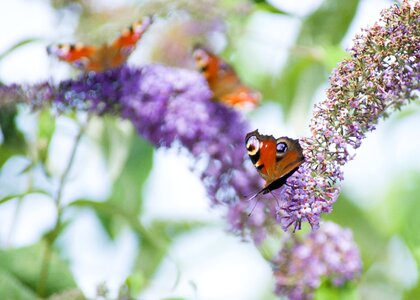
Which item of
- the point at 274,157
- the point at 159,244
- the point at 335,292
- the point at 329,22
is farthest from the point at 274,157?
the point at 329,22

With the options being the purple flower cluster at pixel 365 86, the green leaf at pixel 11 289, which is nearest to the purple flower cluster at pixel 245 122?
the purple flower cluster at pixel 365 86

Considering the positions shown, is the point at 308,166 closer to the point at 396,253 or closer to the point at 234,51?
the point at 396,253

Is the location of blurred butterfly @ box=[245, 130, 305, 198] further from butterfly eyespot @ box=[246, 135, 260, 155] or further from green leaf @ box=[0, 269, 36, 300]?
green leaf @ box=[0, 269, 36, 300]

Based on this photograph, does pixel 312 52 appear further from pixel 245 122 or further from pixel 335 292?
pixel 335 292

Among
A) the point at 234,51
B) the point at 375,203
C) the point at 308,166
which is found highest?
the point at 308,166

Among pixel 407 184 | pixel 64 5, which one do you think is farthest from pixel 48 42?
pixel 407 184

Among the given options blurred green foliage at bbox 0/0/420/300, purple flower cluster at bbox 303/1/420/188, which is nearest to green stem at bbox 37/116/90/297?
blurred green foliage at bbox 0/0/420/300

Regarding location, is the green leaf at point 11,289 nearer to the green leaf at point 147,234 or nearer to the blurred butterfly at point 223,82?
the green leaf at point 147,234
